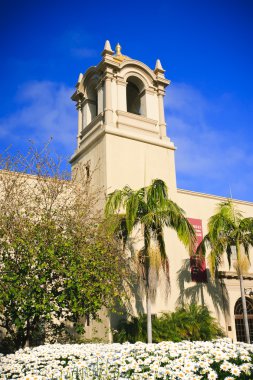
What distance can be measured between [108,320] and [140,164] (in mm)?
9277

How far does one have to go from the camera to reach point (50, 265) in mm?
12984

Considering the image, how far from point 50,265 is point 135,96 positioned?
1926 centimetres

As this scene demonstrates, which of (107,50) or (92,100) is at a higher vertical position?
(107,50)

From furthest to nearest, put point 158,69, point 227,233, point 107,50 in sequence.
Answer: point 158,69 < point 107,50 < point 227,233

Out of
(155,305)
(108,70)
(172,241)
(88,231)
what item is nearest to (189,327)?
(155,305)

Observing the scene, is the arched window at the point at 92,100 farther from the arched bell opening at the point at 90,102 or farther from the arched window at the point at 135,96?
the arched window at the point at 135,96

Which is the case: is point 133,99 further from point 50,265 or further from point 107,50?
point 50,265

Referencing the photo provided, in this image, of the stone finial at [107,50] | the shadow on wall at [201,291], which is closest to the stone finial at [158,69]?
the stone finial at [107,50]

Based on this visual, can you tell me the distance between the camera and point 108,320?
1855 cm

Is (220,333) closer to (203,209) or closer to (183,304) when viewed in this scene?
(183,304)

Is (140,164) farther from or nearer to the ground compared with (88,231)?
farther from the ground

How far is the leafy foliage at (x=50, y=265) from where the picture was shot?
40.8ft

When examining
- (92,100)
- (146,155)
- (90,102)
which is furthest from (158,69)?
(146,155)

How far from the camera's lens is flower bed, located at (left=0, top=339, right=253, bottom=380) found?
543 centimetres
